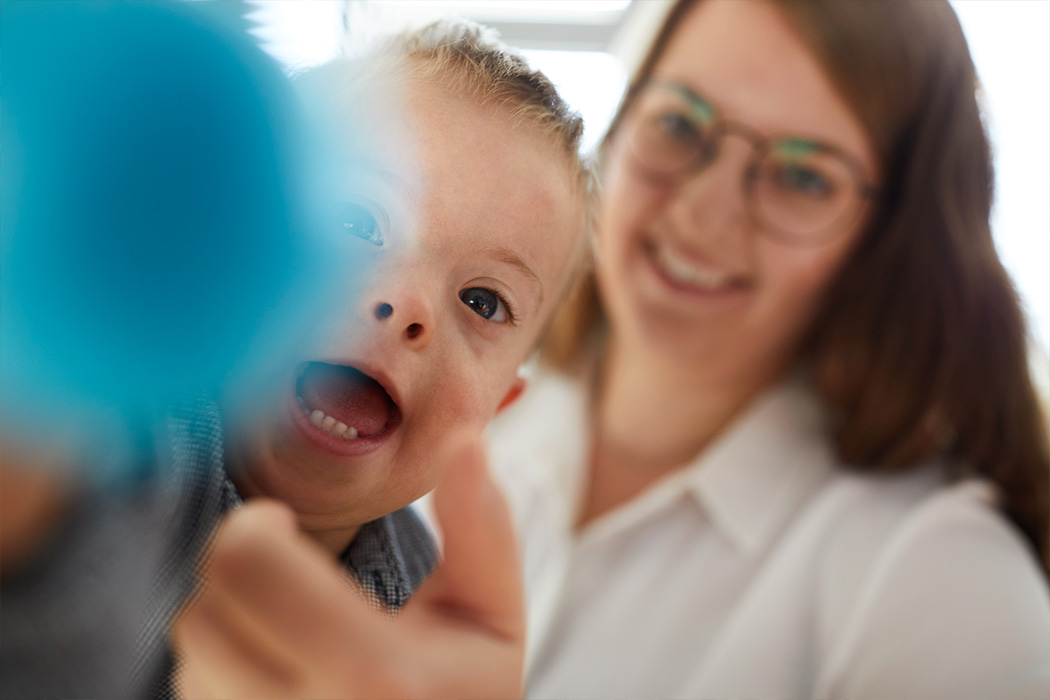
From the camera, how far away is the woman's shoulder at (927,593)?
45cm

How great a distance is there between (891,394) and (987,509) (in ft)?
0.41

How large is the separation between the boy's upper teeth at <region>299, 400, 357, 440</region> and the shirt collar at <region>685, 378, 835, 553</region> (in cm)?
59

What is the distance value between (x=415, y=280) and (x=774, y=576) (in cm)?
57

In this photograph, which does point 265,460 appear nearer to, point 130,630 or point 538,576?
point 130,630

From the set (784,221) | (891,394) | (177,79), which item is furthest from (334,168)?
(891,394)

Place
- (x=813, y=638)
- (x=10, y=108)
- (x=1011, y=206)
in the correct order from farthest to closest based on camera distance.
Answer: (x=813, y=638) → (x=1011, y=206) → (x=10, y=108)

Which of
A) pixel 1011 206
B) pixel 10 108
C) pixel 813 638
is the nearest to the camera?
pixel 10 108

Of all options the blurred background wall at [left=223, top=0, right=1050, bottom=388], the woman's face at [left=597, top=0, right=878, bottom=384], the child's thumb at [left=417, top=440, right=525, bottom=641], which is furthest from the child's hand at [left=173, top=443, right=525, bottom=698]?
the woman's face at [left=597, top=0, right=878, bottom=384]

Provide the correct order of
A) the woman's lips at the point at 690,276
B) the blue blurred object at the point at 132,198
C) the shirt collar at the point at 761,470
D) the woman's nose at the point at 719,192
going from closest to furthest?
1. the blue blurred object at the point at 132,198
2. the woman's nose at the point at 719,192
3. the woman's lips at the point at 690,276
4. the shirt collar at the point at 761,470

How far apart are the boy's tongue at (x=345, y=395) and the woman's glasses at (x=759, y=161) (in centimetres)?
30

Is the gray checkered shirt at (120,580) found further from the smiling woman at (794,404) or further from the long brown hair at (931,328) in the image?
the long brown hair at (931,328)

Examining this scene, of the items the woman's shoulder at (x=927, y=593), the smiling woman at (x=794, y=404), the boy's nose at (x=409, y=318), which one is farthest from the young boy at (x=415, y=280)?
the woman's shoulder at (x=927, y=593)

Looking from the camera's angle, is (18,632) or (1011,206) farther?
(1011,206)

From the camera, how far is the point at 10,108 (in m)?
0.13
